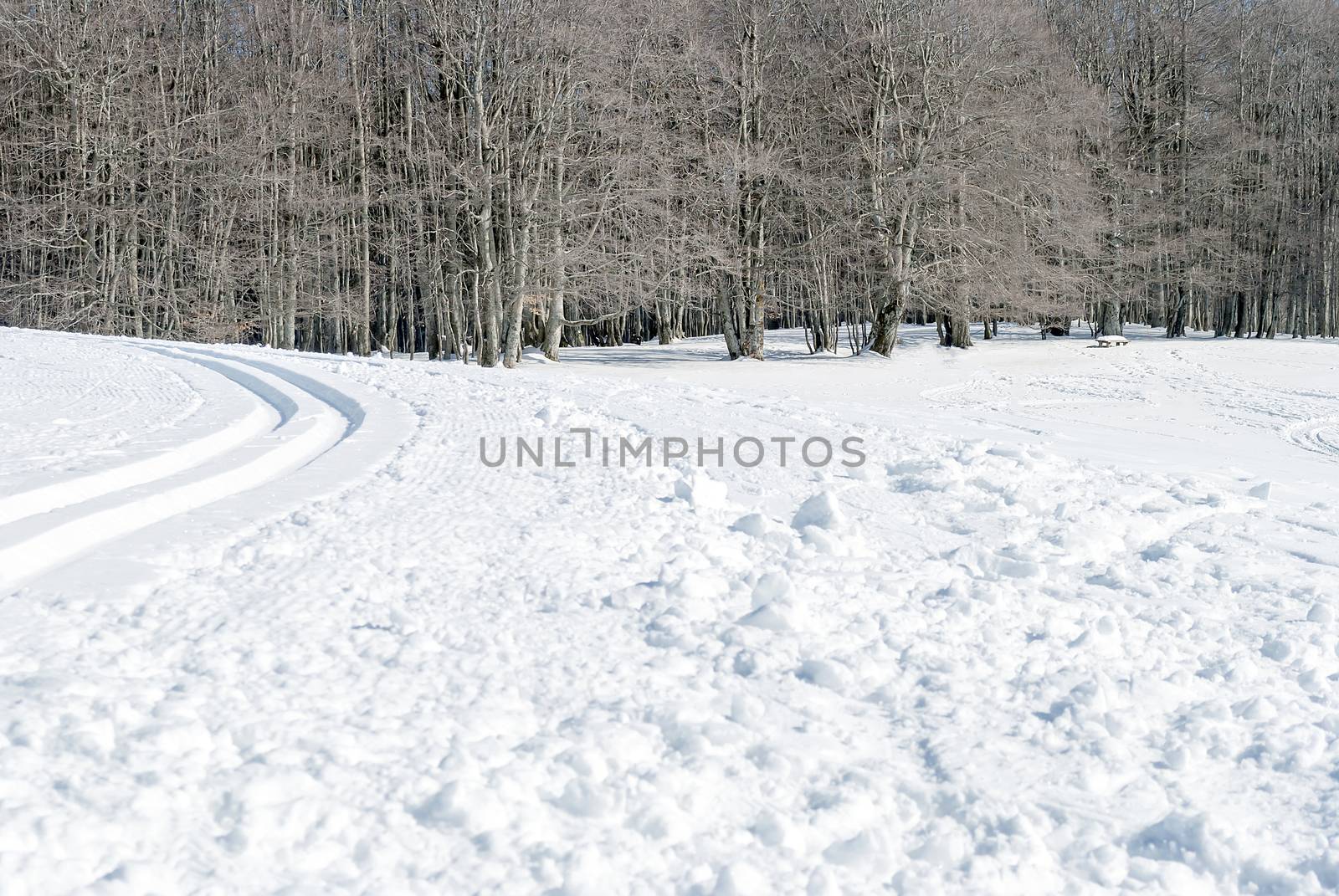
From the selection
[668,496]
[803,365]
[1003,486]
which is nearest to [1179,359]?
[803,365]

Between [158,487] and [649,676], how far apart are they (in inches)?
109

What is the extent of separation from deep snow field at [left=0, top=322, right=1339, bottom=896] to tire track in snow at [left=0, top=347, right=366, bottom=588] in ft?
0.09

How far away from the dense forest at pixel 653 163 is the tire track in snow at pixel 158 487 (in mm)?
14365

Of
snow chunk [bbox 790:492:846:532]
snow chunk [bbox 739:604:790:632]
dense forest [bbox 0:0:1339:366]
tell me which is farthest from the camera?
dense forest [bbox 0:0:1339:366]

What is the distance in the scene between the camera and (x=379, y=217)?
28750mm

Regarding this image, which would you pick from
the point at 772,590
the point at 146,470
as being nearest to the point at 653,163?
the point at 146,470

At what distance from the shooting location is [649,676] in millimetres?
2850

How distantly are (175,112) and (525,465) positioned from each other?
85.7 ft

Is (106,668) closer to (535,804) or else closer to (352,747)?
(352,747)

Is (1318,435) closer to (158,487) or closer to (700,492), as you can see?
(700,492)

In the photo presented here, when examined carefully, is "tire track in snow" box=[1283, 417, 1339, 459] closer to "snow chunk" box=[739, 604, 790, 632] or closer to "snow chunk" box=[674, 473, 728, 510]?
"snow chunk" box=[674, 473, 728, 510]

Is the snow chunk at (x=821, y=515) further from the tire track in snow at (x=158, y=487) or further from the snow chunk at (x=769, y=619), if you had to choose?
the tire track in snow at (x=158, y=487)

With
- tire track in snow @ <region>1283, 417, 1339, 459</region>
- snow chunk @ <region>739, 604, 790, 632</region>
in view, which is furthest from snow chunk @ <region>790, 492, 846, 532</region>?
tire track in snow @ <region>1283, 417, 1339, 459</region>

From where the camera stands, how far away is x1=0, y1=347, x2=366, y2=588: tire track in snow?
11.8 feet
